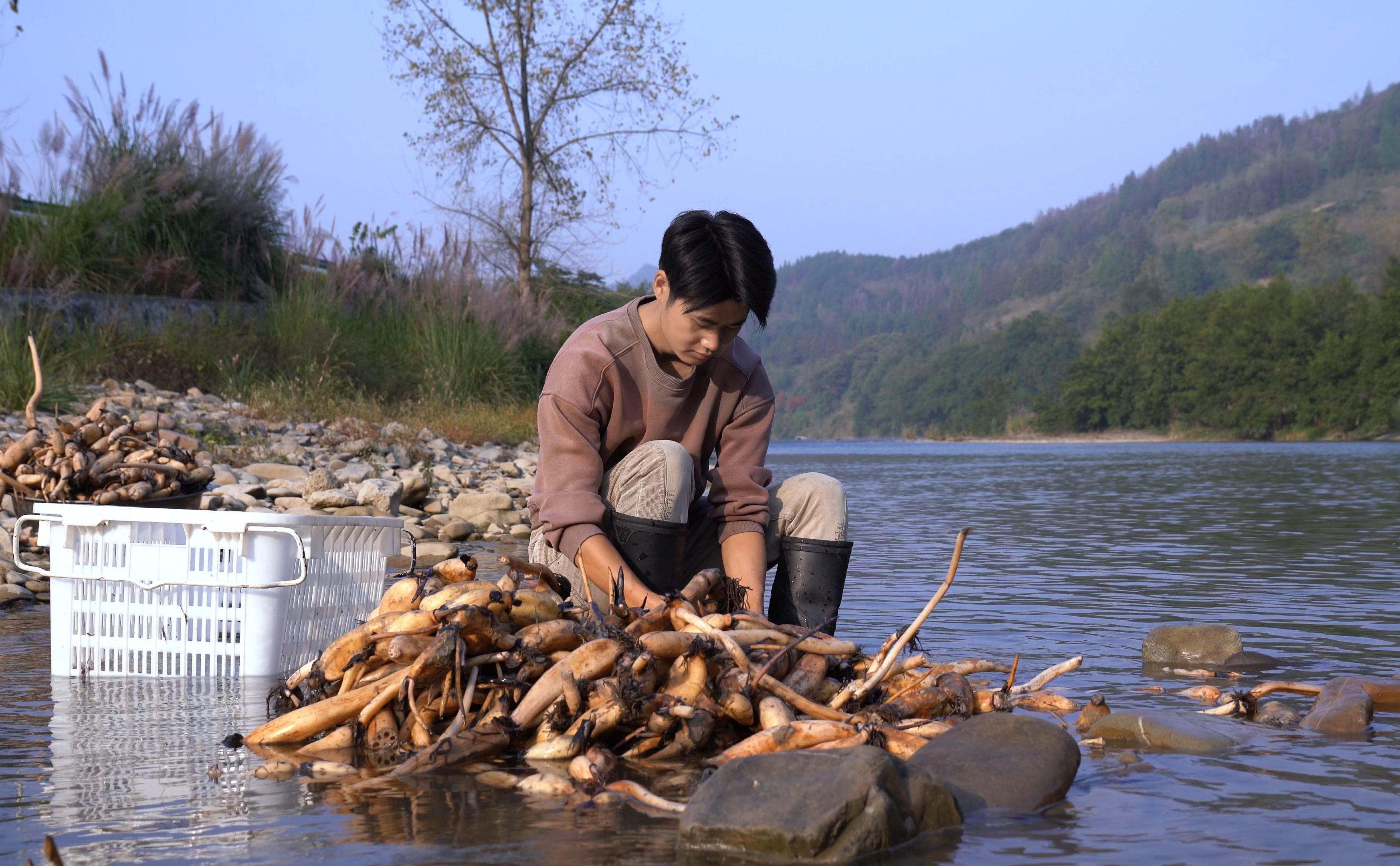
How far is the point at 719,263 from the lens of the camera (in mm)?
3264

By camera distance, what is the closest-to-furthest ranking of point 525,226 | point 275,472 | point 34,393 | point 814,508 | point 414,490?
point 814,508 → point 34,393 → point 275,472 → point 414,490 → point 525,226

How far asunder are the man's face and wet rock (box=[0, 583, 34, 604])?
10.8ft

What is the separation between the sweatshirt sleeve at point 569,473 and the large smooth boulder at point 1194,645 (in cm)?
203

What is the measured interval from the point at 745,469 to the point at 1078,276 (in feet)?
495

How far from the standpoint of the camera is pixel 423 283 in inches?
558

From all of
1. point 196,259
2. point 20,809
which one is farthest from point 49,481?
point 196,259

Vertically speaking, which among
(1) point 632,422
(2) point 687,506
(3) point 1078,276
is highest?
(3) point 1078,276

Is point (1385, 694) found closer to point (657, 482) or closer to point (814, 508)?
point (814, 508)

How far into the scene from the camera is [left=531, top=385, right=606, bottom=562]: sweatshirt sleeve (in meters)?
3.30

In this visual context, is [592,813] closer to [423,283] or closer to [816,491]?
[816,491]

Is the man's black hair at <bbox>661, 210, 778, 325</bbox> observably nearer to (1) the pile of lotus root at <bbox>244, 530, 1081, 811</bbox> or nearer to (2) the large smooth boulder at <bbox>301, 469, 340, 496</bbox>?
(1) the pile of lotus root at <bbox>244, 530, 1081, 811</bbox>

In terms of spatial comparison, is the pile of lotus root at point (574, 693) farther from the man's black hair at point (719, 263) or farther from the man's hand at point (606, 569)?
the man's black hair at point (719, 263)

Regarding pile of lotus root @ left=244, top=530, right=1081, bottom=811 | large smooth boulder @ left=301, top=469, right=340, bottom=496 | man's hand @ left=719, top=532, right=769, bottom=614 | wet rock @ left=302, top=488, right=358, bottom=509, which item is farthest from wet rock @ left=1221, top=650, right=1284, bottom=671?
large smooth boulder @ left=301, top=469, right=340, bottom=496

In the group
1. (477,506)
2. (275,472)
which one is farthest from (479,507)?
(275,472)
